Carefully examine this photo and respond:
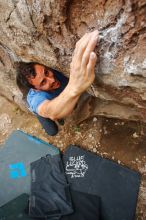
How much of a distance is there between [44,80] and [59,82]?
0.18m

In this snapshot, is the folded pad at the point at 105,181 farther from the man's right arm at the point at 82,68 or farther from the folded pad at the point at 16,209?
the man's right arm at the point at 82,68

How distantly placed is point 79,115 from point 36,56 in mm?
1463

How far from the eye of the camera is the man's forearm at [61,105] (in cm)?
246

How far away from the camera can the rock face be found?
6.72 feet

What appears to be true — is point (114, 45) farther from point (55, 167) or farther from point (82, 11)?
point (55, 167)

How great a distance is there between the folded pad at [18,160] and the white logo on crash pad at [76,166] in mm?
261

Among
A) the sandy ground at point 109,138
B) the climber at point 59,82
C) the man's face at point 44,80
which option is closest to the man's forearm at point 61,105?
the climber at point 59,82

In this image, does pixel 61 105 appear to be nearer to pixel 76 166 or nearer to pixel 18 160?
pixel 76 166

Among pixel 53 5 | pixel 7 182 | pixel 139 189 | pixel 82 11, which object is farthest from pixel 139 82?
pixel 7 182

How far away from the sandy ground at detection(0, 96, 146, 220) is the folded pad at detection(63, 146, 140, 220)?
79 mm

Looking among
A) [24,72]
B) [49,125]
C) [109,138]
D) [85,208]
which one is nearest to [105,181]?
[85,208]

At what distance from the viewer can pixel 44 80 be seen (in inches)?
123

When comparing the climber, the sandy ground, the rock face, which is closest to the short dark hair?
the climber

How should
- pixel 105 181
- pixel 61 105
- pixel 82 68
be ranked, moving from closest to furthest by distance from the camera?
1. pixel 82 68
2. pixel 61 105
3. pixel 105 181
